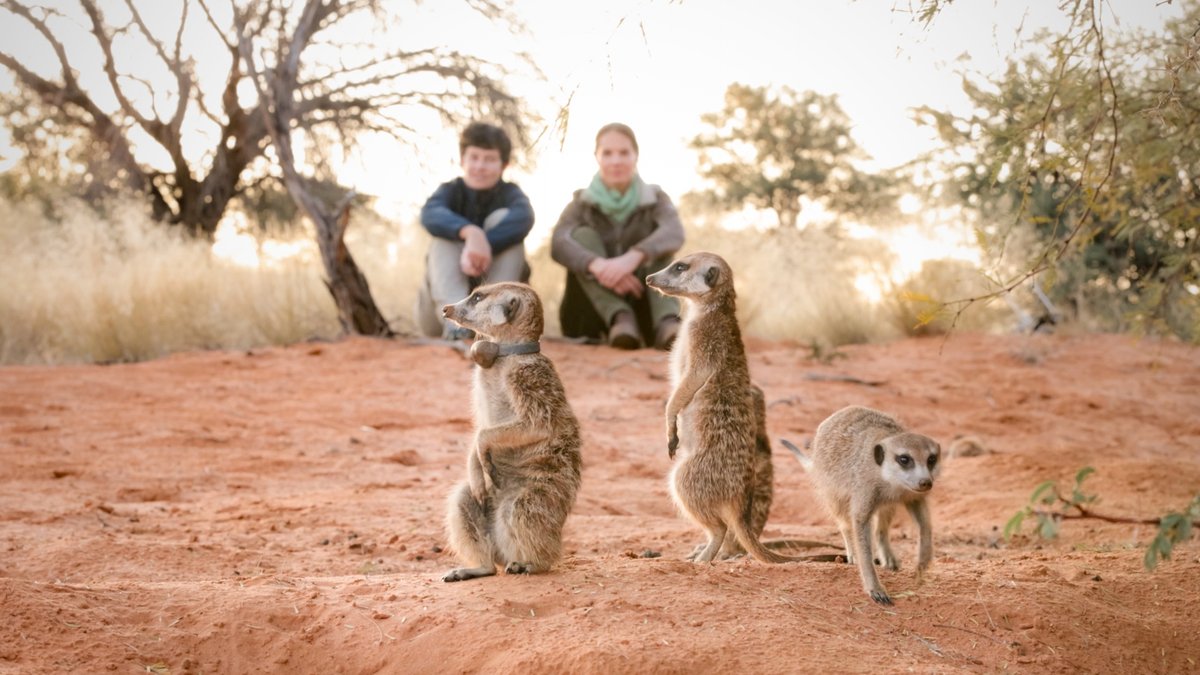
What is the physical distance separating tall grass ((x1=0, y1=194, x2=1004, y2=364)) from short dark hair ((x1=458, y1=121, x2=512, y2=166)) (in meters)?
3.02

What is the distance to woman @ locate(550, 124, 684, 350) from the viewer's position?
987cm

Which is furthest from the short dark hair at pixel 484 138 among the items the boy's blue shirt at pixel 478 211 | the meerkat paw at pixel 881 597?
the meerkat paw at pixel 881 597

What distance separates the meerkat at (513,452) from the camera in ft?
11.5

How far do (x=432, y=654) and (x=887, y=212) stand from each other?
67.2ft

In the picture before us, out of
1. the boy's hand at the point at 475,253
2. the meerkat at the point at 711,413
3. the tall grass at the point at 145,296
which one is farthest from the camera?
the tall grass at the point at 145,296

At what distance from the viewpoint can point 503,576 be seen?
3.50 m

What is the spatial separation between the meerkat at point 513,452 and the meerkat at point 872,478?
0.90 m

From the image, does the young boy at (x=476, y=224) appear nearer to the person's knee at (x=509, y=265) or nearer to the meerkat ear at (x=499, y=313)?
the person's knee at (x=509, y=265)

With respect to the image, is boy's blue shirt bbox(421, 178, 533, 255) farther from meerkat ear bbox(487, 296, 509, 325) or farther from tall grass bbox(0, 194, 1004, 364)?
meerkat ear bbox(487, 296, 509, 325)

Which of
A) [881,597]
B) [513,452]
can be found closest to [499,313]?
[513,452]

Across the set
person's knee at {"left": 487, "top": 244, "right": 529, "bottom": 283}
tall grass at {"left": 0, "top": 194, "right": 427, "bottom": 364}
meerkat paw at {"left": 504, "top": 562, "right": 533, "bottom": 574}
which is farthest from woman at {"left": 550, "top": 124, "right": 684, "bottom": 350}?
meerkat paw at {"left": 504, "top": 562, "right": 533, "bottom": 574}

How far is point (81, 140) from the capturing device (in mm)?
16500

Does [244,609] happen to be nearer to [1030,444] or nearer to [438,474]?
[438,474]

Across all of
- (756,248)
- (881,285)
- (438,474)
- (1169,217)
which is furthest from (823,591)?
(756,248)
